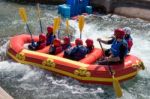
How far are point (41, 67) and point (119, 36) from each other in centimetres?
237

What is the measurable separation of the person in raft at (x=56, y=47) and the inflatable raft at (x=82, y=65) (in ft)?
0.45

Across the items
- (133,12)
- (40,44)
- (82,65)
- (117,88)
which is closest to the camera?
(117,88)

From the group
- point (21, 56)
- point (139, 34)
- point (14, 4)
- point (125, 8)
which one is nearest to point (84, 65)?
point (21, 56)

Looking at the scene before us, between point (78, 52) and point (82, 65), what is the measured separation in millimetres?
492

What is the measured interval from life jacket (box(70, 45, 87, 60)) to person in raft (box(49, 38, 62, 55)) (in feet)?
1.60

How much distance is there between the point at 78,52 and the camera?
30.4 feet

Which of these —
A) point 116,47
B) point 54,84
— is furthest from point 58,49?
point 116,47

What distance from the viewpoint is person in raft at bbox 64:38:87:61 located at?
9.26m

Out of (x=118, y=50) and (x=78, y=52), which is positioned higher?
(x=118, y=50)

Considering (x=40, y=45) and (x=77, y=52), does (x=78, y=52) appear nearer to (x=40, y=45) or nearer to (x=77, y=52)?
(x=77, y=52)

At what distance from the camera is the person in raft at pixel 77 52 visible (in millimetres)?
9258

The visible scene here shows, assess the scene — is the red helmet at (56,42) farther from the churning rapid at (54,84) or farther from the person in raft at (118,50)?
the person in raft at (118,50)

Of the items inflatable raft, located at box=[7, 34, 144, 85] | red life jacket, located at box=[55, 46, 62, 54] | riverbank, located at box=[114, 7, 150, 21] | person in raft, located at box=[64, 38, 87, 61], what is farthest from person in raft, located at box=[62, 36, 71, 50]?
riverbank, located at box=[114, 7, 150, 21]

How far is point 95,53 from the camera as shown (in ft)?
30.9
